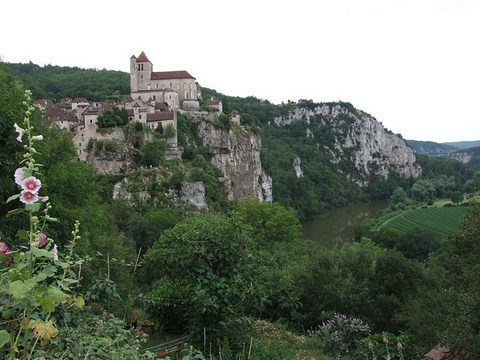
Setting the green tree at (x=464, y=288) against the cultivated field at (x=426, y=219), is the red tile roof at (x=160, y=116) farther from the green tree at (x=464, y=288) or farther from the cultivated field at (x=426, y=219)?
the green tree at (x=464, y=288)

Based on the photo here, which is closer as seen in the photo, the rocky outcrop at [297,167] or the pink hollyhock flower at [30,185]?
the pink hollyhock flower at [30,185]

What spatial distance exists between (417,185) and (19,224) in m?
102

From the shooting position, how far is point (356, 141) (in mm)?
143375

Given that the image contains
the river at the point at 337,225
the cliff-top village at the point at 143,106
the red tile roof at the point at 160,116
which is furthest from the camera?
the river at the point at 337,225

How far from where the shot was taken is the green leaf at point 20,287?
1.75 meters

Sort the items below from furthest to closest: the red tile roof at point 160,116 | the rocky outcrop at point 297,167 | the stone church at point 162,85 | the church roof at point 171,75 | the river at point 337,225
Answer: the rocky outcrop at point 297,167, the church roof at point 171,75, the stone church at point 162,85, the river at point 337,225, the red tile roof at point 160,116

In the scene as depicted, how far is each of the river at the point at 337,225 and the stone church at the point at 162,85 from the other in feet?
80.1

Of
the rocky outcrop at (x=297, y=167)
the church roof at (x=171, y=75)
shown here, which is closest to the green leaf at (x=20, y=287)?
the church roof at (x=171, y=75)

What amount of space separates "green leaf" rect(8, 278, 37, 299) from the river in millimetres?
47225

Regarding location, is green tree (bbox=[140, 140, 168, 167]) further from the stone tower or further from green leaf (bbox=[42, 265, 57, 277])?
green leaf (bbox=[42, 265, 57, 277])

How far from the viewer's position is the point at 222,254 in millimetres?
8258

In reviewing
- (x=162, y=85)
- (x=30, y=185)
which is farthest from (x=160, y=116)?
(x=30, y=185)

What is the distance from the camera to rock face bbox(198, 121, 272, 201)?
5638cm

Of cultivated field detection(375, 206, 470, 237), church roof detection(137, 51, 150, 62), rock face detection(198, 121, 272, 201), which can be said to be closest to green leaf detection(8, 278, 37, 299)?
rock face detection(198, 121, 272, 201)
